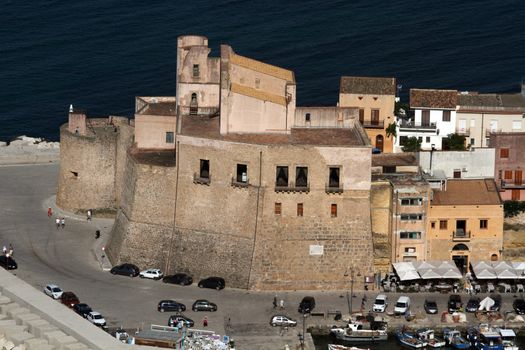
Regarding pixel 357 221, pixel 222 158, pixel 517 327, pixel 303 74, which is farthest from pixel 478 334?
pixel 303 74

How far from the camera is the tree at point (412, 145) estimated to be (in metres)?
145

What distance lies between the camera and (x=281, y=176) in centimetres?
13412

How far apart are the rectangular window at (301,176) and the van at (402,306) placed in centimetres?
1021

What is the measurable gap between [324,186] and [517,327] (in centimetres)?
1618

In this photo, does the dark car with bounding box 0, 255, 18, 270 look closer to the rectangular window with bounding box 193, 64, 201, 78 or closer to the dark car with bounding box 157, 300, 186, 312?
the dark car with bounding box 157, 300, 186, 312

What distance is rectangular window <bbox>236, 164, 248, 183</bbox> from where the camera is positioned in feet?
442

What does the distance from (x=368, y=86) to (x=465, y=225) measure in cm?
1675

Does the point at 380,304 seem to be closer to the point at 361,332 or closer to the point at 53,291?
the point at 361,332

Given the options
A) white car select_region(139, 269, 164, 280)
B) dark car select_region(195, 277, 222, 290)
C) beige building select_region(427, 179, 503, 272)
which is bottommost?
dark car select_region(195, 277, 222, 290)

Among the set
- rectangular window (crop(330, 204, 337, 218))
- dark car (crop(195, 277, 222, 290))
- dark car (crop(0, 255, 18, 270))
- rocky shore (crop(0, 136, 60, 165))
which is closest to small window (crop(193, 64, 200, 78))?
rectangular window (crop(330, 204, 337, 218))

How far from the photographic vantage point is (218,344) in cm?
11900

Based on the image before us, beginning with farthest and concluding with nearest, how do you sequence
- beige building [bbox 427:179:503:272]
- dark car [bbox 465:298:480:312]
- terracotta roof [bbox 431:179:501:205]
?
terracotta roof [bbox 431:179:501:205] < beige building [bbox 427:179:503:272] < dark car [bbox 465:298:480:312]

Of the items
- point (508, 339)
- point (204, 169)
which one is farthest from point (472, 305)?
point (204, 169)

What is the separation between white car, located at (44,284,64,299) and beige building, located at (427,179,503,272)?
84.7 feet
